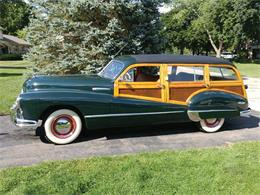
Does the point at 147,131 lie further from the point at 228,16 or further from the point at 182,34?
the point at 182,34

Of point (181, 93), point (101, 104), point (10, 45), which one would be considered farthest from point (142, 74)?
point (10, 45)

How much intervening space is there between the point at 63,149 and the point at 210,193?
281cm

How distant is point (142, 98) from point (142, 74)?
50cm

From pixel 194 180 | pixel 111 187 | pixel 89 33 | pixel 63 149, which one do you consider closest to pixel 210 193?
pixel 194 180

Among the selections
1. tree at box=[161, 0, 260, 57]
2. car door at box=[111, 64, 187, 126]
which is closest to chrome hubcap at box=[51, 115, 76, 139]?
car door at box=[111, 64, 187, 126]

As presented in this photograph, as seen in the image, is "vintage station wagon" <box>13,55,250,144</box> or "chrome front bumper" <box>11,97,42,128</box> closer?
Result: "chrome front bumper" <box>11,97,42,128</box>

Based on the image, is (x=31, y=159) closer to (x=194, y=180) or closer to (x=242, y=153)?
(x=194, y=180)

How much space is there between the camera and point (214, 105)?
675 centimetres

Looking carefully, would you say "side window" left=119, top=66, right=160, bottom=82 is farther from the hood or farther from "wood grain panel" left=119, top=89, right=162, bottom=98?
the hood

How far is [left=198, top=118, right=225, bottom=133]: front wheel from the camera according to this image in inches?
273

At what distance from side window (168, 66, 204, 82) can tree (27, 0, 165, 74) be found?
4.39 meters

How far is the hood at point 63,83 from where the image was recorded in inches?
235

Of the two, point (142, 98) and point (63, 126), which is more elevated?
point (142, 98)

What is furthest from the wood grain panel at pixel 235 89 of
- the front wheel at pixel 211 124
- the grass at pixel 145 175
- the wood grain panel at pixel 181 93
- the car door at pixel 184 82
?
the grass at pixel 145 175
